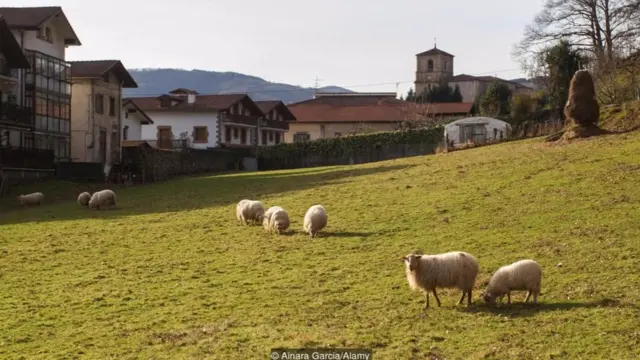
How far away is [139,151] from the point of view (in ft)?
200

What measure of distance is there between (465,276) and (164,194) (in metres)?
31.5

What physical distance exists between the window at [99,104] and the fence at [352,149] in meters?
17.2

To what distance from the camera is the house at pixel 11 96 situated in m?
53.0

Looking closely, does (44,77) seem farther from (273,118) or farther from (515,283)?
(515,283)

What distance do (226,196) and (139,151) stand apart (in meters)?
22.2

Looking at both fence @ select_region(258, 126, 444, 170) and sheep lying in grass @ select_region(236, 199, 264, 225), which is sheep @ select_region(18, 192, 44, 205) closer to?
sheep lying in grass @ select_region(236, 199, 264, 225)

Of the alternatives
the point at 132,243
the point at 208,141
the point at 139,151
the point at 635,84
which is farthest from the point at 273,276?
the point at 208,141

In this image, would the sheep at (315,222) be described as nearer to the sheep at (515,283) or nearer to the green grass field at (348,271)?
the green grass field at (348,271)

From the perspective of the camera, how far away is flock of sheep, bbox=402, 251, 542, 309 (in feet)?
51.6

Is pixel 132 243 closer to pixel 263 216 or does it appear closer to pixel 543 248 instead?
pixel 263 216

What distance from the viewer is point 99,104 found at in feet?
223

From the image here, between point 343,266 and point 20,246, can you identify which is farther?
point 20,246

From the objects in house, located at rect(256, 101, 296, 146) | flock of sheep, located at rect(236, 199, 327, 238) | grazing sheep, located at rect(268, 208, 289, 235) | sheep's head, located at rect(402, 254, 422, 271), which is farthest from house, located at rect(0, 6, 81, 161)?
sheep's head, located at rect(402, 254, 422, 271)

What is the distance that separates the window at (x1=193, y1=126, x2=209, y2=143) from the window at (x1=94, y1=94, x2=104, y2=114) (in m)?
20.6
